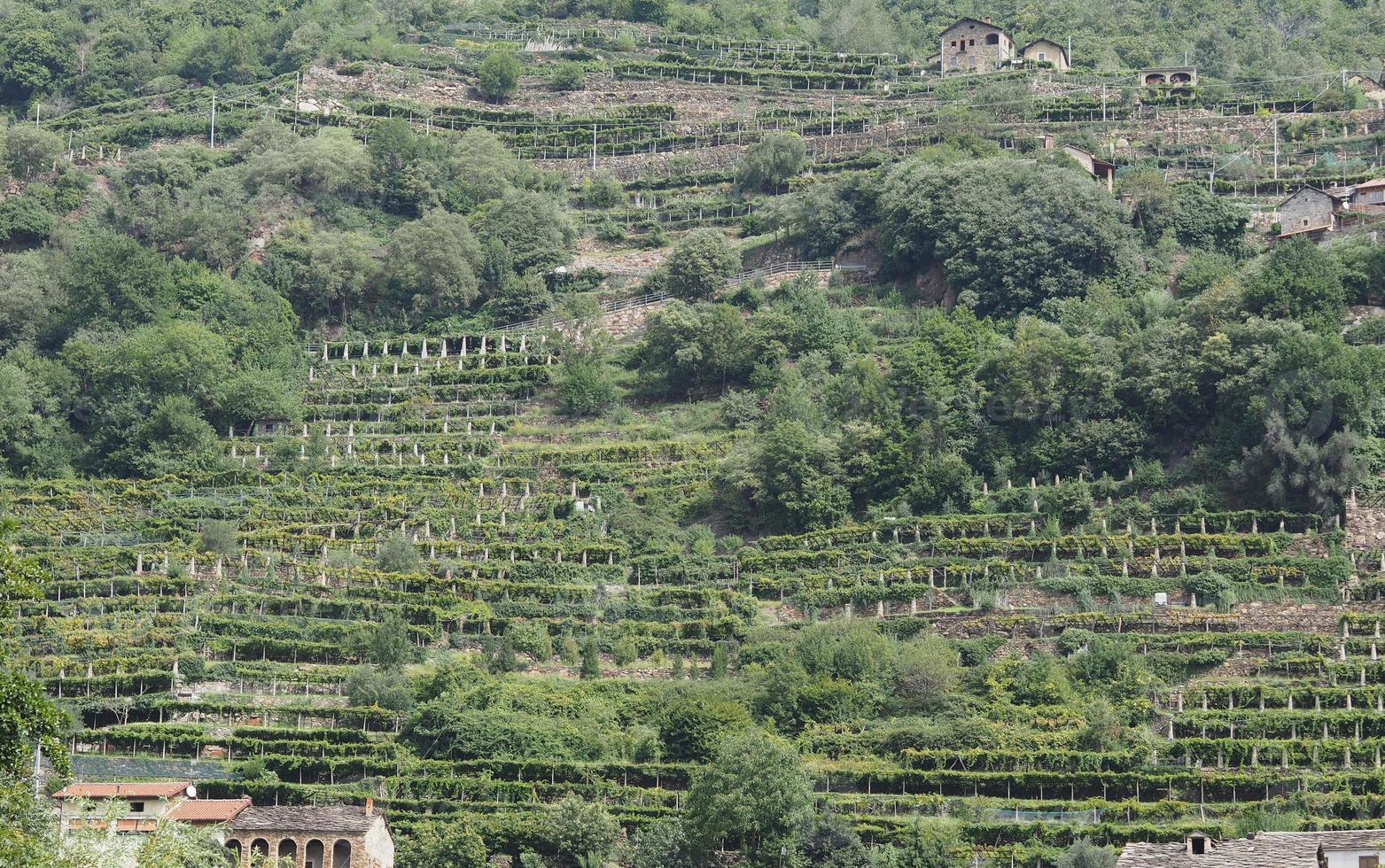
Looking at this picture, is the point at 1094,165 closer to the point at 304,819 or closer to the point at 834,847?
the point at 834,847

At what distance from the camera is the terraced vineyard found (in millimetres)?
57812

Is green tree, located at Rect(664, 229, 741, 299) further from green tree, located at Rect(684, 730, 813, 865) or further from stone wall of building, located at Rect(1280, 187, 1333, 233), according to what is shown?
green tree, located at Rect(684, 730, 813, 865)

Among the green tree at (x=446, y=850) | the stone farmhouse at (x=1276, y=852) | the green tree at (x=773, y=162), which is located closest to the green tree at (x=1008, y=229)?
the green tree at (x=773, y=162)

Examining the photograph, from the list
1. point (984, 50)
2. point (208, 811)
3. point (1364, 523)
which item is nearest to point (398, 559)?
point (208, 811)

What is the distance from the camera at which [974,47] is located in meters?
→ 109

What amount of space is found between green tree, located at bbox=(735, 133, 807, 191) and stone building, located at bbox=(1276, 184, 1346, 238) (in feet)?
60.9

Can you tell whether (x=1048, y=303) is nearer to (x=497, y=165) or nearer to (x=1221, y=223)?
(x=1221, y=223)

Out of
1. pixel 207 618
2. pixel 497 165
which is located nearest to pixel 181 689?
pixel 207 618

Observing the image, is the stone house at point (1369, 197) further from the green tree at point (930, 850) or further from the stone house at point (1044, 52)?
the green tree at point (930, 850)

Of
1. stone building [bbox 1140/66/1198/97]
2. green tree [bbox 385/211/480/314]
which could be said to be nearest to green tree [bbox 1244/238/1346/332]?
green tree [bbox 385/211/480/314]

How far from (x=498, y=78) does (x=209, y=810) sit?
185 feet

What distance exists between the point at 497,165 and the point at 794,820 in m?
46.6

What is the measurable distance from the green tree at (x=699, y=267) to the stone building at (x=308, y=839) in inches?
1361

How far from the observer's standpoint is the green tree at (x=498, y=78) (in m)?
107
